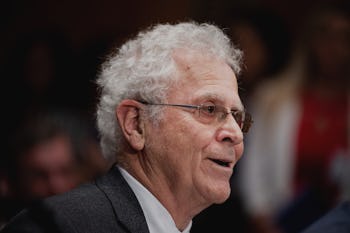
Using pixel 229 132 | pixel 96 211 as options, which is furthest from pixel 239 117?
pixel 96 211

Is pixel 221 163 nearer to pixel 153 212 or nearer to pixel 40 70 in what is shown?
pixel 153 212

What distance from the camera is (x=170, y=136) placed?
302 cm

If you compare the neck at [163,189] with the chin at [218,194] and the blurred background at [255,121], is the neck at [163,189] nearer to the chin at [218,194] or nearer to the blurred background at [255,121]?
the chin at [218,194]

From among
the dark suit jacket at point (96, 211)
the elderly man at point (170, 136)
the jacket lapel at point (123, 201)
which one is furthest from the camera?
the elderly man at point (170, 136)

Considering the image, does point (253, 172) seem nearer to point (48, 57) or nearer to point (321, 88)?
point (321, 88)

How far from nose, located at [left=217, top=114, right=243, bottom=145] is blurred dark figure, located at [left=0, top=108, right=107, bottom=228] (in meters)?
1.02

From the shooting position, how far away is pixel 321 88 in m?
5.01

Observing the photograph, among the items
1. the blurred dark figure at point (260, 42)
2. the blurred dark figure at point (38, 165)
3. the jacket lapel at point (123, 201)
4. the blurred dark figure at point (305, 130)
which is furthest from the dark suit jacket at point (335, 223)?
the blurred dark figure at point (260, 42)

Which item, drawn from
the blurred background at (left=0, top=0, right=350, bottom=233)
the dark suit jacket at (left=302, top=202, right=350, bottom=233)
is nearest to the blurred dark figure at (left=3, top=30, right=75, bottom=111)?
the blurred background at (left=0, top=0, right=350, bottom=233)

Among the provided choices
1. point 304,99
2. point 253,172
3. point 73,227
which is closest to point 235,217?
point 253,172

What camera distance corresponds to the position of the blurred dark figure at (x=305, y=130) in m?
4.84

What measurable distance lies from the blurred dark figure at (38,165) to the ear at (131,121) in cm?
77

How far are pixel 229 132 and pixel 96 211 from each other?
1.81ft

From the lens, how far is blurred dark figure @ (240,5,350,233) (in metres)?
4.84
